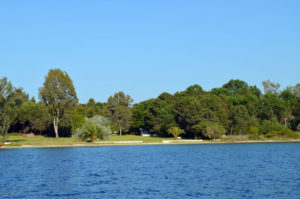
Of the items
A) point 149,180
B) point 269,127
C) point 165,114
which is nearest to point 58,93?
point 165,114

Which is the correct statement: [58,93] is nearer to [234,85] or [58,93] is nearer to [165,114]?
[165,114]

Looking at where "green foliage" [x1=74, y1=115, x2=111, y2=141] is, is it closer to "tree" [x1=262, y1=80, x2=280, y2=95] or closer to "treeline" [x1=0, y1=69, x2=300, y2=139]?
"treeline" [x1=0, y1=69, x2=300, y2=139]

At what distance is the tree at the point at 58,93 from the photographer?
4397 inches

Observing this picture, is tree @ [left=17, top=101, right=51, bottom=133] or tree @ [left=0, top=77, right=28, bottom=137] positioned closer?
tree @ [left=0, top=77, right=28, bottom=137]

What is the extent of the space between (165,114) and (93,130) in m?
47.8

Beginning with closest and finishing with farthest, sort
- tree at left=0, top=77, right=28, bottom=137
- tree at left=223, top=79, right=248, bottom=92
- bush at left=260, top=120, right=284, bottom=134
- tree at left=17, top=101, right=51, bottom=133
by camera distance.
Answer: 1. tree at left=0, top=77, right=28, bottom=137
2. bush at left=260, top=120, right=284, bottom=134
3. tree at left=17, top=101, right=51, bottom=133
4. tree at left=223, top=79, right=248, bottom=92

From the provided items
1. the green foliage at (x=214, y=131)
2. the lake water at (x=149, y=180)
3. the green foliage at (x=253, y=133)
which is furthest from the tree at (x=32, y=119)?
the lake water at (x=149, y=180)

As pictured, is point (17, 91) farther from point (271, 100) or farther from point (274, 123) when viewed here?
point (271, 100)

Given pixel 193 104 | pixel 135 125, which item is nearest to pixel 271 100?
pixel 193 104

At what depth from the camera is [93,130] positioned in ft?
299

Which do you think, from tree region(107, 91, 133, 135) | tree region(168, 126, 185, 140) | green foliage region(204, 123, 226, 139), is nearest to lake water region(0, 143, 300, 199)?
green foliage region(204, 123, 226, 139)

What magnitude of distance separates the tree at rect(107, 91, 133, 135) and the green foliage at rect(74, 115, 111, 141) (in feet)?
174

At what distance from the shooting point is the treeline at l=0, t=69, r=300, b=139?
3787 inches

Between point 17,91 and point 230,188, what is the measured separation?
6629 centimetres
